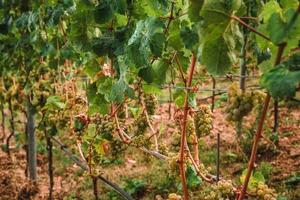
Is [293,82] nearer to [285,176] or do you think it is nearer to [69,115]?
[69,115]

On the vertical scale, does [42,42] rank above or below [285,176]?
above

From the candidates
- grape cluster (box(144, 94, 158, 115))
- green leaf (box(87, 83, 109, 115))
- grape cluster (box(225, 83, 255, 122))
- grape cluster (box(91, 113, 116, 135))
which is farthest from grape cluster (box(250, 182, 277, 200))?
grape cluster (box(144, 94, 158, 115))

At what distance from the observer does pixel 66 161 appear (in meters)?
7.13

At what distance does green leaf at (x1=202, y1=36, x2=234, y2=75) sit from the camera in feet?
3.77

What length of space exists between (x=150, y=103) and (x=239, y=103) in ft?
4.33

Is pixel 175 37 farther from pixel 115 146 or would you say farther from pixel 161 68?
A: pixel 115 146

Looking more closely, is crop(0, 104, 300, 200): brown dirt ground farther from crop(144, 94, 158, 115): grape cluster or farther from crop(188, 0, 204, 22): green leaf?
crop(188, 0, 204, 22): green leaf

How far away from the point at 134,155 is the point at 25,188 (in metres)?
1.91

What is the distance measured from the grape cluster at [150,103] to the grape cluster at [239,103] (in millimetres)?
1240

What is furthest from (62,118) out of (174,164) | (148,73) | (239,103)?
(239,103)

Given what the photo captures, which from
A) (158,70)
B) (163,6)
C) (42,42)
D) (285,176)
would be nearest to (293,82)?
(163,6)

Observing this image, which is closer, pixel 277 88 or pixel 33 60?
pixel 277 88

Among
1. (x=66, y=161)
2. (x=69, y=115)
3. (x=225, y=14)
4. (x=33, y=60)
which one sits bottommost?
(x=66, y=161)

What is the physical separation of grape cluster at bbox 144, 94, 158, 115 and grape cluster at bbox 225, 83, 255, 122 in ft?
4.07
